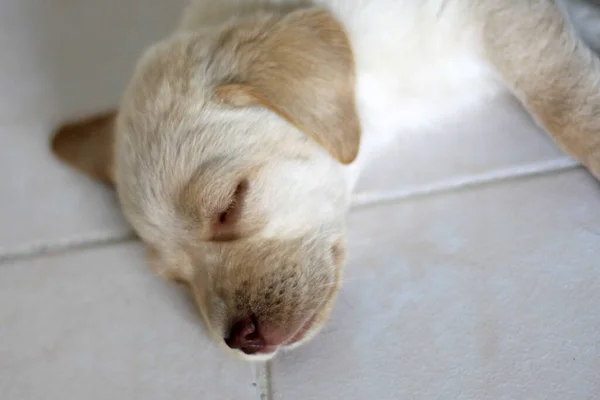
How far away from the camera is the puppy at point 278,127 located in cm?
99

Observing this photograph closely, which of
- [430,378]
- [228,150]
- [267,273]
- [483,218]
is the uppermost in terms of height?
[228,150]

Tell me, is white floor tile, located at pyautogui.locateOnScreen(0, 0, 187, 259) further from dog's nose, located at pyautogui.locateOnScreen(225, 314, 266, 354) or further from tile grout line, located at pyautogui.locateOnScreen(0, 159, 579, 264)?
dog's nose, located at pyautogui.locateOnScreen(225, 314, 266, 354)

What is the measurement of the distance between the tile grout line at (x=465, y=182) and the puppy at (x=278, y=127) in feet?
0.23

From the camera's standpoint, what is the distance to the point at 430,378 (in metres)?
1.07

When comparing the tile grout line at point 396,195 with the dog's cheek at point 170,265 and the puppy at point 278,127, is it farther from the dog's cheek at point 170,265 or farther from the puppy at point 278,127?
the dog's cheek at point 170,265

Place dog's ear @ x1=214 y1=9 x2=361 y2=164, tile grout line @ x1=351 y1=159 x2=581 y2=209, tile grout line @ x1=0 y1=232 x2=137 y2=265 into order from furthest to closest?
tile grout line @ x1=0 y1=232 x2=137 y2=265, tile grout line @ x1=351 y1=159 x2=581 y2=209, dog's ear @ x1=214 y1=9 x2=361 y2=164

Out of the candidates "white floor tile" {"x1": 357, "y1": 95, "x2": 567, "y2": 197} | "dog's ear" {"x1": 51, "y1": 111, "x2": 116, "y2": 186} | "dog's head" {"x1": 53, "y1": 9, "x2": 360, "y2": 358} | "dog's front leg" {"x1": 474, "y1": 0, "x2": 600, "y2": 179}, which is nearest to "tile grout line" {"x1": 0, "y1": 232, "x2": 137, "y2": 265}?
"dog's ear" {"x1": 51, "y1": 111, "x2": 116, "y2": 186}

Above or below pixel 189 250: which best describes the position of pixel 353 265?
below

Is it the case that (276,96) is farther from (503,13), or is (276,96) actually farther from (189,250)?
(503,13)

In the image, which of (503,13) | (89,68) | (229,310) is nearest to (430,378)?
(229,310)

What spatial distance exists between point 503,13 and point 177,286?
0.78 meters

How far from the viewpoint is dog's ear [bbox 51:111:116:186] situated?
1275 millimetres

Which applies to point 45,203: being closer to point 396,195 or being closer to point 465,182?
point 396,195

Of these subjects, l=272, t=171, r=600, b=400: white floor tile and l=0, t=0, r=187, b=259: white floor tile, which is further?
l=0, t=0, r=187, b=259: white floor tile
